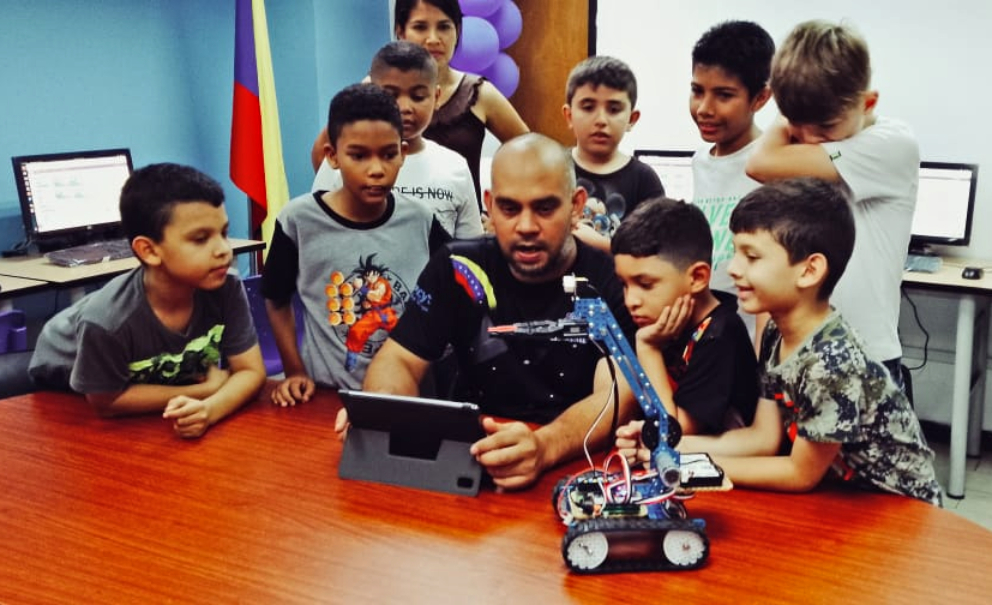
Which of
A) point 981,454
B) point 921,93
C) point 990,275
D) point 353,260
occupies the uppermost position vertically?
point 921,93

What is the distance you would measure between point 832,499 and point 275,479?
95cm

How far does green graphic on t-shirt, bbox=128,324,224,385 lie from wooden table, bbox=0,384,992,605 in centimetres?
26

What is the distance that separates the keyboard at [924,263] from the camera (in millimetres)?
3629

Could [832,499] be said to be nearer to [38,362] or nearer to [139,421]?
[139,421]

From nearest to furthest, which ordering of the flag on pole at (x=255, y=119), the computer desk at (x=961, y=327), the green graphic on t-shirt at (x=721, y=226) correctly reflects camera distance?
the green graphic on t-shirt at (x=721, y=226) < the computer desk at (x=961, y=327) < the flag on pole at (x=255, y=119)

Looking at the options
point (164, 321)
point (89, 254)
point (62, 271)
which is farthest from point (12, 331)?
point (164, 321)

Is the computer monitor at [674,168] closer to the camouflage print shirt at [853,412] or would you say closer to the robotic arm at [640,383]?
the camouflage print shirt at [853,412]

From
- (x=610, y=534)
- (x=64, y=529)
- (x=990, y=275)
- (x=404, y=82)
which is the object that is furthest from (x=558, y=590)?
(x=990, y=275)

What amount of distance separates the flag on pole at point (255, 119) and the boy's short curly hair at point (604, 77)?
2.46 m

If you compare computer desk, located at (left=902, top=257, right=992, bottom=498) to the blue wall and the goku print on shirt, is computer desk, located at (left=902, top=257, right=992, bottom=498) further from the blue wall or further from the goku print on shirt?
the blue wall

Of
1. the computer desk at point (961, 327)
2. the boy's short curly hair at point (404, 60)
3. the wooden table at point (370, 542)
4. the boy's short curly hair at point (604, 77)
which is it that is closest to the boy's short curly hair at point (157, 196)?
the wooden table at point (370, 542)

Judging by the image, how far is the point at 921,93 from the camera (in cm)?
388

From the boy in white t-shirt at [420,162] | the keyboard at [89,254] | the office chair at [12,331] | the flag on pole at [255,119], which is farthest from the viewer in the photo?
the flag on pole at [255,119]

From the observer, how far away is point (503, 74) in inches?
183
